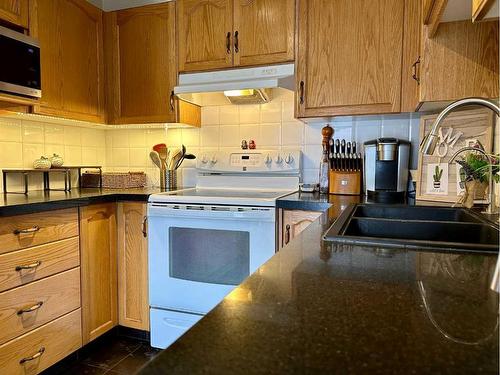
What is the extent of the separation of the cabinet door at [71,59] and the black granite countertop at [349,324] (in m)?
1.85

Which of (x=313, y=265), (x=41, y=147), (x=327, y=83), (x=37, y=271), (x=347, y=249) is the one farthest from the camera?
(x=41, y=147)

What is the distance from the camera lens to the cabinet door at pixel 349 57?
177cm

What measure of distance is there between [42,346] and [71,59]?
5.06 feet

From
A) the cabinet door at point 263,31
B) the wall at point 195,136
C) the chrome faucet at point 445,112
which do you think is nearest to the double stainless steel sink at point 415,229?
the chrome faucet at point 445,112

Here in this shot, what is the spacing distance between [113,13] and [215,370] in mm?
2488

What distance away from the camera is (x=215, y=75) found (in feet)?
6.75

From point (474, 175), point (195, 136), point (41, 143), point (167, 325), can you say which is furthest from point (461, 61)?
point (41, 143)

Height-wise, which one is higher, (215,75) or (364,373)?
(215,75)

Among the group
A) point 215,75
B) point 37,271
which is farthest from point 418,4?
point 37,271

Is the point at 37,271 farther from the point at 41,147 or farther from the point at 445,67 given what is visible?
the point at 445,67

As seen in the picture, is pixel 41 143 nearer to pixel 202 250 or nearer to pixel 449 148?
pixel 202 250

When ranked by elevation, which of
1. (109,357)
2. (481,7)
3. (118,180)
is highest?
(481,7)

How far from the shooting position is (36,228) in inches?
61.2

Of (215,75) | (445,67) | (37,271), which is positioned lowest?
(37,271)
